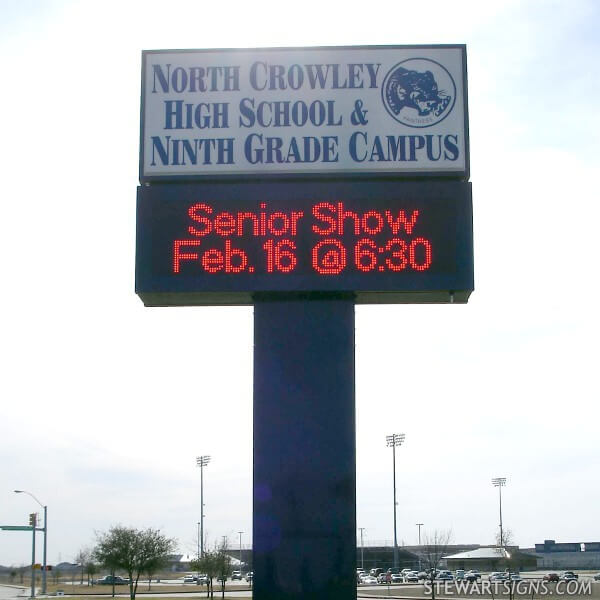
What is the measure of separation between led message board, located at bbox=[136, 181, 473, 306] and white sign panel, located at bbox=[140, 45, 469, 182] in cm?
94

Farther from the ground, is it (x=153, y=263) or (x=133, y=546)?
(x=153, y=263)

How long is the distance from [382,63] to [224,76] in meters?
2.54

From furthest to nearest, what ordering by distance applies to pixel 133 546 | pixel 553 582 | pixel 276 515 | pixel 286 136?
pixel 553 582 < pixel 133 546 < pixel 286 136 < pixel 276 515

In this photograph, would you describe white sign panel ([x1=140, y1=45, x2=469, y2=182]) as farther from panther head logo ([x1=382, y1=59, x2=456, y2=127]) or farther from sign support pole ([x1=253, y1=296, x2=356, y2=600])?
sign support pole ([x1=253, y1=296, x2=356, y2=600])

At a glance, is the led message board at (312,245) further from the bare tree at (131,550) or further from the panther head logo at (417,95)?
the bare tree at (131,550)

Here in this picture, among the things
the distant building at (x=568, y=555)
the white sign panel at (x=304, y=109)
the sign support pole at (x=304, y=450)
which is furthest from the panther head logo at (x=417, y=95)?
the distant building at (x=568, y=555)

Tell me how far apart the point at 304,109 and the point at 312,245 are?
2527mm

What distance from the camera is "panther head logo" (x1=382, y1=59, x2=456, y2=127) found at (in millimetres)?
15445

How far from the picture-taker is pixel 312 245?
46.8ft

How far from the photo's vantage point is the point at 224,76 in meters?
15.7

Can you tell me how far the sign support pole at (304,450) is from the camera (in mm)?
13836

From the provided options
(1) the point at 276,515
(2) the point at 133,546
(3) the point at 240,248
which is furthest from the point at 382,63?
(2) the point at 133,546

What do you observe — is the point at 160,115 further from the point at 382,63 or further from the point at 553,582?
the point at 553,582

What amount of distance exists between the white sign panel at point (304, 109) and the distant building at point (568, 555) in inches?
4811
